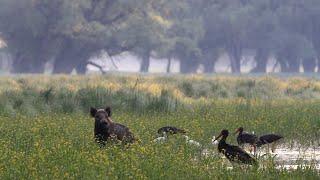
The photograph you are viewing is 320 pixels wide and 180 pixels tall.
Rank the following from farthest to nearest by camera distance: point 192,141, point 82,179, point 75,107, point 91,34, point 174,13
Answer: point 174,13 → point 91,34 → point 75,107 → point 192,141 → point 82,179

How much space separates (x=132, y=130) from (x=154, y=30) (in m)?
59.5

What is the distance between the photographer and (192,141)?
18.5 metres

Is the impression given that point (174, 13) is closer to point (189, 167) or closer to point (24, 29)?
point (24, 29)

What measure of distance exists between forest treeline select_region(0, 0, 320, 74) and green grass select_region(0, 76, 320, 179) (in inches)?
1529

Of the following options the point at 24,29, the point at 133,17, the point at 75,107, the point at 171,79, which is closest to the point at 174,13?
the point at 133,17

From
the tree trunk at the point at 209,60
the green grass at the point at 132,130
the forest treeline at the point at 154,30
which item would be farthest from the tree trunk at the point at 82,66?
the green grass at the point at 132,130

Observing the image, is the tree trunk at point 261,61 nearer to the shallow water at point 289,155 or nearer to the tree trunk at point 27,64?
the tree trunk at point 27,64

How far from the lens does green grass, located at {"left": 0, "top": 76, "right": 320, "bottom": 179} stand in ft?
45.6

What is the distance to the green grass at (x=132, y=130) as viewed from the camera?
45.6 feet

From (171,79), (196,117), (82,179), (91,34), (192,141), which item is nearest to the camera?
(82,179)

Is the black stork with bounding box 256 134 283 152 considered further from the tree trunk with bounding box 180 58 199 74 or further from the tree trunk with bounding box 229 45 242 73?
the tree trunk with bounding box 229 45 242 73

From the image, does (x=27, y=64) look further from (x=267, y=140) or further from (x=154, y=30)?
(x=267, y=140)

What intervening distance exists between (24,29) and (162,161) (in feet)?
205

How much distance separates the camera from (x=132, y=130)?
2073cm
